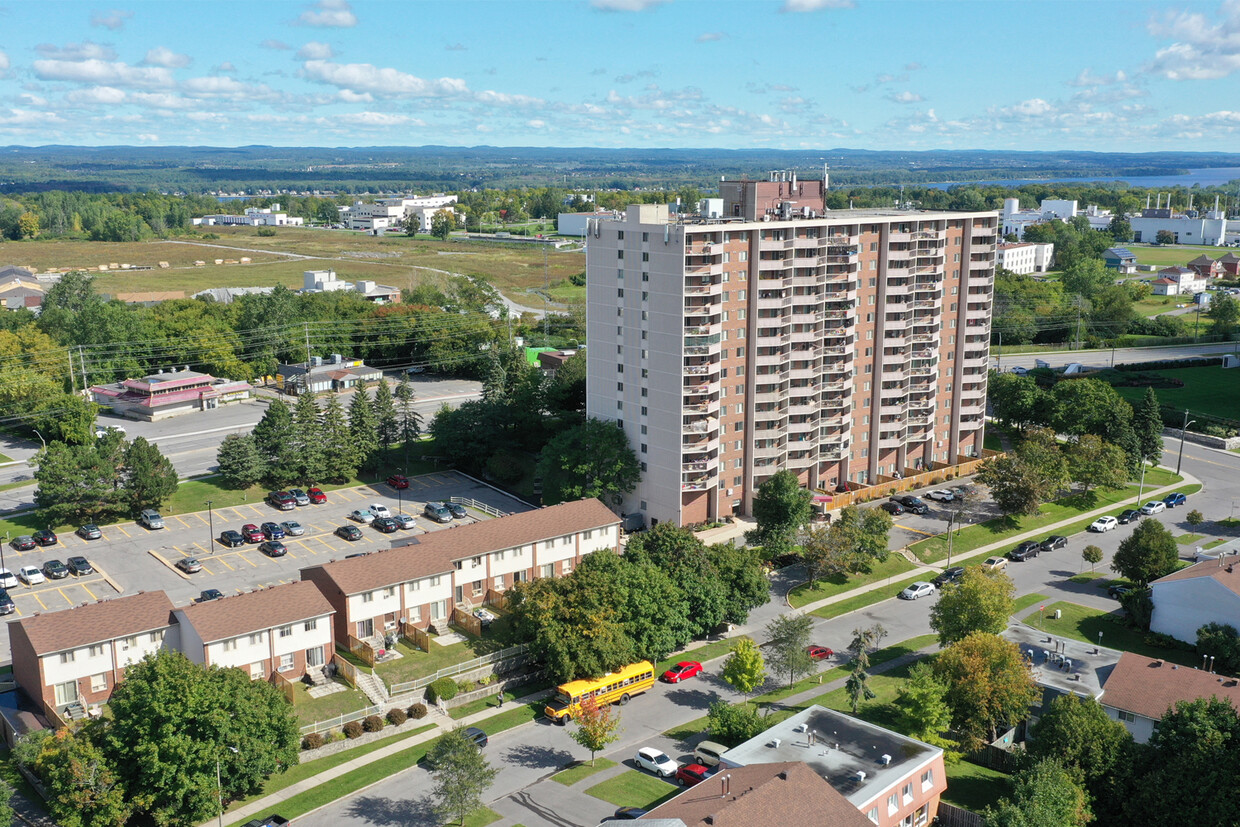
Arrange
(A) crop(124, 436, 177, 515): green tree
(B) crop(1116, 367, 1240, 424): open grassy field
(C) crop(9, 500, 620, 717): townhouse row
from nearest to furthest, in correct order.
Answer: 1. (C) crop(9, 500, 620, 717): townhouse row
2. (A) crop(124, 436, 177, 515): green tree
3. (B) crop(1116, 367, 1240, 424): open grassy field

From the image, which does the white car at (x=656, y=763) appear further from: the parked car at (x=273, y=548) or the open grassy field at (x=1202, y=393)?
the open grassy field at (x=1202, y=393)

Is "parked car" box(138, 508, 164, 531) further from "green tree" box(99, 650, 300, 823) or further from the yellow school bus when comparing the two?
the yellow school bus

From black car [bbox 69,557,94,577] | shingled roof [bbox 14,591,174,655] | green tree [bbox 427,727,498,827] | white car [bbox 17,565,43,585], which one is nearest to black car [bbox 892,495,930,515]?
green tree [bbox 427,727,498,827]

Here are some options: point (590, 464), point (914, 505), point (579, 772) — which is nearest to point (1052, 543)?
point (914, 505)

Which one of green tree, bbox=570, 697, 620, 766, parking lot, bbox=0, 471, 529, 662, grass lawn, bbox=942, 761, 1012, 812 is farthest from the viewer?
parking lot, bbox=0, 471, 529, 662

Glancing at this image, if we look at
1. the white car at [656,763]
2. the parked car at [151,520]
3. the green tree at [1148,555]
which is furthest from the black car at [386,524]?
the green tree at [1148,555]

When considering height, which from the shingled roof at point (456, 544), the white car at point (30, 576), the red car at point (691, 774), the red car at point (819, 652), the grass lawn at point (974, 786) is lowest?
the grass lawn at point (974, 786)
